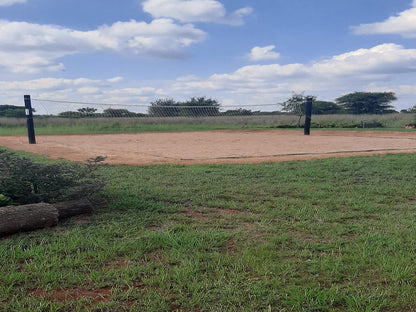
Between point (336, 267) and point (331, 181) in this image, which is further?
point (331, 181)

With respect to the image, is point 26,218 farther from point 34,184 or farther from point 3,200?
point 34,184

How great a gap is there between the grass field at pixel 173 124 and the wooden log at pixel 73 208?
18587 millimetres

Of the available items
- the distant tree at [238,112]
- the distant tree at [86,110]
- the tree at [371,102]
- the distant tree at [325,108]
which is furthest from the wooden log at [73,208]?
the tree at [371,102]

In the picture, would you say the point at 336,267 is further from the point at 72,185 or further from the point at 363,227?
the point at 72,185

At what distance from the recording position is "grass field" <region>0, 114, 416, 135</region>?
72.2 feet

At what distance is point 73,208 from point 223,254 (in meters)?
1.77

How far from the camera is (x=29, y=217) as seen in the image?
321 cm

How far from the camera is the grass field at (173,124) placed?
72.2ft

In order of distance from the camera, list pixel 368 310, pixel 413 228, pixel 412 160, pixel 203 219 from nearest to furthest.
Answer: pixel 368 310 → pixel 413 228 → pixel 203 219 → pixel 412 160

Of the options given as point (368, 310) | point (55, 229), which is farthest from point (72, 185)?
point (368, 310)

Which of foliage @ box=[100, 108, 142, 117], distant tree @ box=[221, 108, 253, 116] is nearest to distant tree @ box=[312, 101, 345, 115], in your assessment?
distant tree @ box=[221, 108, 253, 116]

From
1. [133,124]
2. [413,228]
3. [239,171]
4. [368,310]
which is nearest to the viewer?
[368,310]

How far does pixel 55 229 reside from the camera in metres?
3.30

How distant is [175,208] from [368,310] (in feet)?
7.72
